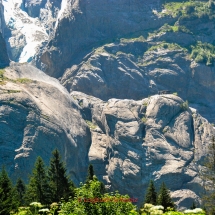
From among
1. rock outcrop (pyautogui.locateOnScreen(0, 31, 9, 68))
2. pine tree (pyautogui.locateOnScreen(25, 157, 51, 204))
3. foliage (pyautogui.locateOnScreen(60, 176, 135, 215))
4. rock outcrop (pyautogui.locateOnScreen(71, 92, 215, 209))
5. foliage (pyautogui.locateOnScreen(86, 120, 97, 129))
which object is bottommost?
foliage (pyautogui.locateOnScreen(60, 176, 135, 215))

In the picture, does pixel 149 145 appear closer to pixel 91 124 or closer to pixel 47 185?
pixel 91 124

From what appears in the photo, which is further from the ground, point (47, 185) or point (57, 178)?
point (57, 178)

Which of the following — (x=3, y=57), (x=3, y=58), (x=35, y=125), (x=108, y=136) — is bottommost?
(x=35, y=125)

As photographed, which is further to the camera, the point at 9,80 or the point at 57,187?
the point at 9,80

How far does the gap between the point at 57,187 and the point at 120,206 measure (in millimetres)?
34932

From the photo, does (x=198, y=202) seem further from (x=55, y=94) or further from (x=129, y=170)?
(x=55, y=94)

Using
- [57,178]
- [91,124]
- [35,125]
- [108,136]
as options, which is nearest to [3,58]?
[91,124]

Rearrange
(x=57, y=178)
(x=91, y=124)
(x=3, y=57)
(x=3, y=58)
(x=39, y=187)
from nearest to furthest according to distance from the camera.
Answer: (x=39, y=187) < (x=57, y=178) < (x=91, y=124) < (x=3, y=58) < (x=3, y=57)

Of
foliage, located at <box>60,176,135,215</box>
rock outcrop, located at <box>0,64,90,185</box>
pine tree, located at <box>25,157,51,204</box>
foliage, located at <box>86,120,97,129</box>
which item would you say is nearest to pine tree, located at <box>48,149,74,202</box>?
pine tree, located at <box>25,157,51,204</box>

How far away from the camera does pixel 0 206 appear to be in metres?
36.0

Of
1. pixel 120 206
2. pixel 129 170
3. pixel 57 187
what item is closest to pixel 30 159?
pixel 129 170

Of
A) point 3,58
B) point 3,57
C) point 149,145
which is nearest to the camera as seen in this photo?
point 149,145

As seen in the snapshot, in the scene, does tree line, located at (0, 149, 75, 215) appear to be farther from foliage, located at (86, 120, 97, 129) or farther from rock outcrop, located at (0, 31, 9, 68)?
rock outcrop, located at (0, 31, 9, 68)

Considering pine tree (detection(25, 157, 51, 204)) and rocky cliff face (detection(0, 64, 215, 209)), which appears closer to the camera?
pine tree (detection(25, 157, 51, 204))
